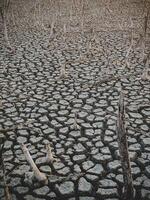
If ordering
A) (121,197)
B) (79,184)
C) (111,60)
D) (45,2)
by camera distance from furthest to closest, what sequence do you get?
(45,2) < (111,60) < (79,184) < (121,197)

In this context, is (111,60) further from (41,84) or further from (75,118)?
(75,118)

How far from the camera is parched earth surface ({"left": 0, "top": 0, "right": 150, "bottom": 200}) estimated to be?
2.49 metres

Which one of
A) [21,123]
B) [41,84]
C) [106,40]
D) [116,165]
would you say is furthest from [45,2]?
[116,165]

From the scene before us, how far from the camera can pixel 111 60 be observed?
5.18 metres

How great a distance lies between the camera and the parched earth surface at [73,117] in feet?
8.16

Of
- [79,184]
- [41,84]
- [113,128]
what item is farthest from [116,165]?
[41,84]

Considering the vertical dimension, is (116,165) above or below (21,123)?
below

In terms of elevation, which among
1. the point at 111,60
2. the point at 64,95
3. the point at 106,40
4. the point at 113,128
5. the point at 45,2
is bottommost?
the point at 113,128

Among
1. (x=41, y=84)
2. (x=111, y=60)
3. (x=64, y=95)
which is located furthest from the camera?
(x=111, y=60)

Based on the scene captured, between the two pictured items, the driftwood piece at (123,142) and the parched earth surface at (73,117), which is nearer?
the driftwood piece at (123,142)

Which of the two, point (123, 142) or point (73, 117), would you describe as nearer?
point (123, 142)

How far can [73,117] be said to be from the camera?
3.47 meters

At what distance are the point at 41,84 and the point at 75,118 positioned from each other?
4.18 feet

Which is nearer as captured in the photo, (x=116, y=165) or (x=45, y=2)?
(x=116, y=165)
